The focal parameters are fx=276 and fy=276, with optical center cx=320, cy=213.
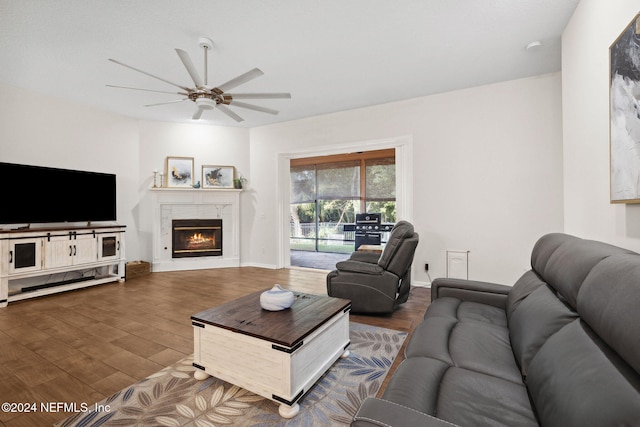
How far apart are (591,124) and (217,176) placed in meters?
5.57

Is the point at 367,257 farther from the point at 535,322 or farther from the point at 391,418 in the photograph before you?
the point at 391,418

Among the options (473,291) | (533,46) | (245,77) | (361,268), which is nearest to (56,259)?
(245,77)

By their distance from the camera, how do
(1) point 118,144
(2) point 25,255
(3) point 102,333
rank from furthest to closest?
1. (1) point 118,144
2. (2) point 25,255
3. (3) point 102,333

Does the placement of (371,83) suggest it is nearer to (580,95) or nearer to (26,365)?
(580,95)

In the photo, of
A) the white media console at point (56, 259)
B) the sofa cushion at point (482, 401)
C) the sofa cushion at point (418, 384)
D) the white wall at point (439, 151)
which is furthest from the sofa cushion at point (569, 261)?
the white media console at point (56, 259)

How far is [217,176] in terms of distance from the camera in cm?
576

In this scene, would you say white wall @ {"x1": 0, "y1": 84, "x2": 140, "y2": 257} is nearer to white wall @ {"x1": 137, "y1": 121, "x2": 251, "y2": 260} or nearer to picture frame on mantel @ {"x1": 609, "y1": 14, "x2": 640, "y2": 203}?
white wall @ {"x1": 137, "y1": 121, "x2": 251, "y2": 260}

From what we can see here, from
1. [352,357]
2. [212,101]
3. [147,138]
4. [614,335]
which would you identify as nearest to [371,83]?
[212,101]

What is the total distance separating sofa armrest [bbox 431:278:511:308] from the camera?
206 centimetres

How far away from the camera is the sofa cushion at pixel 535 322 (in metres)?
1.18

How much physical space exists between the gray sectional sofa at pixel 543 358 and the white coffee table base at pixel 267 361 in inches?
24.6

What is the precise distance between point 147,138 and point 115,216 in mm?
1648

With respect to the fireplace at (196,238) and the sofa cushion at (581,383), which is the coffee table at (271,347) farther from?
the fireplace at (196,238)

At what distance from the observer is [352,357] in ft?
7.12
